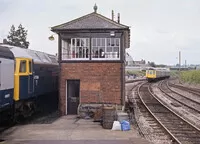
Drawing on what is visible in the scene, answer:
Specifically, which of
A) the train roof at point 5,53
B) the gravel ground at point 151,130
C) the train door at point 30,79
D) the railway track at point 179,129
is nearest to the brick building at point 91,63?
the gravel ground at point 151,130

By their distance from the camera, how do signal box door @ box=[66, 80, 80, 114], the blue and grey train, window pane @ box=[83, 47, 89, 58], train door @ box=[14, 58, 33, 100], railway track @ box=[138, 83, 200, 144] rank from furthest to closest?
window pane @ box=[83, 47, 89, 58] → signal box door @ box=[66, 80, 80, 114] → train door @ box=[14, 58, 33, 100] → the blue and grey train → railway track @ box=[138, 83, 200, 144]

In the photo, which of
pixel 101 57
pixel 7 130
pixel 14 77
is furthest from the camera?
pixel 101 57

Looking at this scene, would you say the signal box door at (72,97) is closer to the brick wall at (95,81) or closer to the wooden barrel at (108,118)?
the brick wall at (95,81)

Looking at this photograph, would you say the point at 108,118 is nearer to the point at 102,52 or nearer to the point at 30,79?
the point at 30,79

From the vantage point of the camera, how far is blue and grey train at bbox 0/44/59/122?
14296 mm

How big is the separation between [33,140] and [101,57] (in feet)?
27.1

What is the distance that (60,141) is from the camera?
1166cm

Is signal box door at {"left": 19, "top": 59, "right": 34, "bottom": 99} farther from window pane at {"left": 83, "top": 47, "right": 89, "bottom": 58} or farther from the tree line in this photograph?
the tree line

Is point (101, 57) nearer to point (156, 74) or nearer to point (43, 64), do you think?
point (43, 64)

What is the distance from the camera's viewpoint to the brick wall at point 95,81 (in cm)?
1869

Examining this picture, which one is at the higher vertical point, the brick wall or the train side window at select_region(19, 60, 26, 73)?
the train side window at select_region(19, 60, 26, 73)

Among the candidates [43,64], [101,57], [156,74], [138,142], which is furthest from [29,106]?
[156,74]

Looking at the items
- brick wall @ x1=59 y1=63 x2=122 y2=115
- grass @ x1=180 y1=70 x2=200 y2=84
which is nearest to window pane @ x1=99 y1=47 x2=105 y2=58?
brick wall @ x1=59 y1=63 x2=122 y2=115

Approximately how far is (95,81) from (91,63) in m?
0.94
